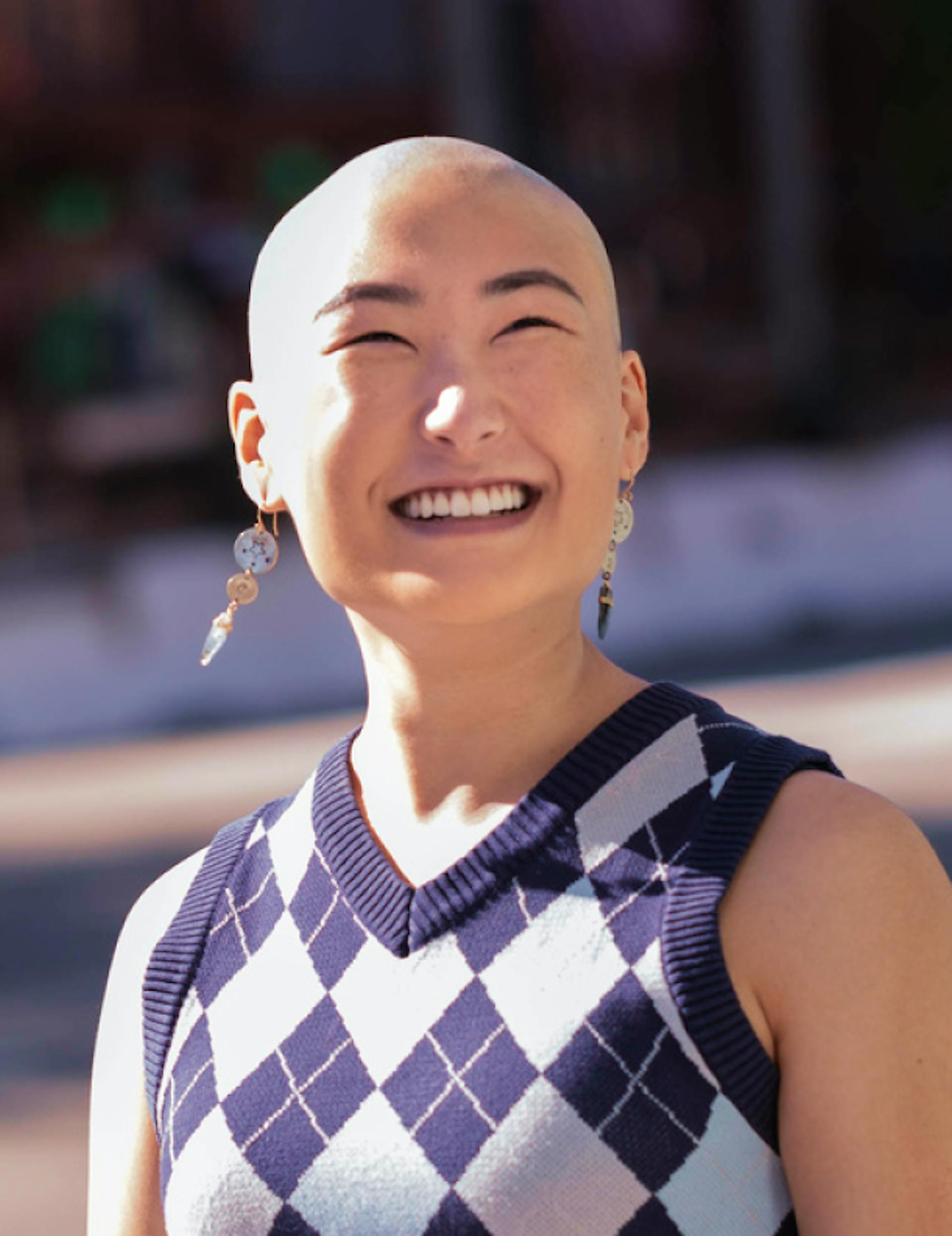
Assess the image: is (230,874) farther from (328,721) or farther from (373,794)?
(328,721)

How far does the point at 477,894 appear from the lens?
1.25 m

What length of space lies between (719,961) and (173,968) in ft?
1.35

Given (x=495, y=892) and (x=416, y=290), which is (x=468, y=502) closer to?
(x=416, y=290)

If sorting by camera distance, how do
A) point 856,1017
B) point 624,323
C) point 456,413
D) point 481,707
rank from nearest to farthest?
point 856,1017
point 456,413
point 481,707
point 624,323

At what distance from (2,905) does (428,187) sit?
481 cm

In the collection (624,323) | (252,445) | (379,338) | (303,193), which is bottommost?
(624,323)

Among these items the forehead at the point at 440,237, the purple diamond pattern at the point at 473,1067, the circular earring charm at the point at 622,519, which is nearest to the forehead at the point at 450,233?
the forehead at the point at 440,237

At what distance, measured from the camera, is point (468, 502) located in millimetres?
1248

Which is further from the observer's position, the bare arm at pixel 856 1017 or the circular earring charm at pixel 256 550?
→ the circular earring charm at pixel 256 550

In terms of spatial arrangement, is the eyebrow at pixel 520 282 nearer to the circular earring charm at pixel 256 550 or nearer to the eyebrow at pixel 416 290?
the eyebrow at pixel 416 290

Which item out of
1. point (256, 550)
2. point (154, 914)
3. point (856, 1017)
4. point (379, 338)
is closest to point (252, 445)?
point (256, 550)

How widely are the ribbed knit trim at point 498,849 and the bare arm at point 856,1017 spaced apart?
0.15 m

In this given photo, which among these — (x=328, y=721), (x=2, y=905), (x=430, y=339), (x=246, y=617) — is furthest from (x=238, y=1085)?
(x=246, y=617)

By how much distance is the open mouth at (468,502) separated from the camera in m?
1.25
